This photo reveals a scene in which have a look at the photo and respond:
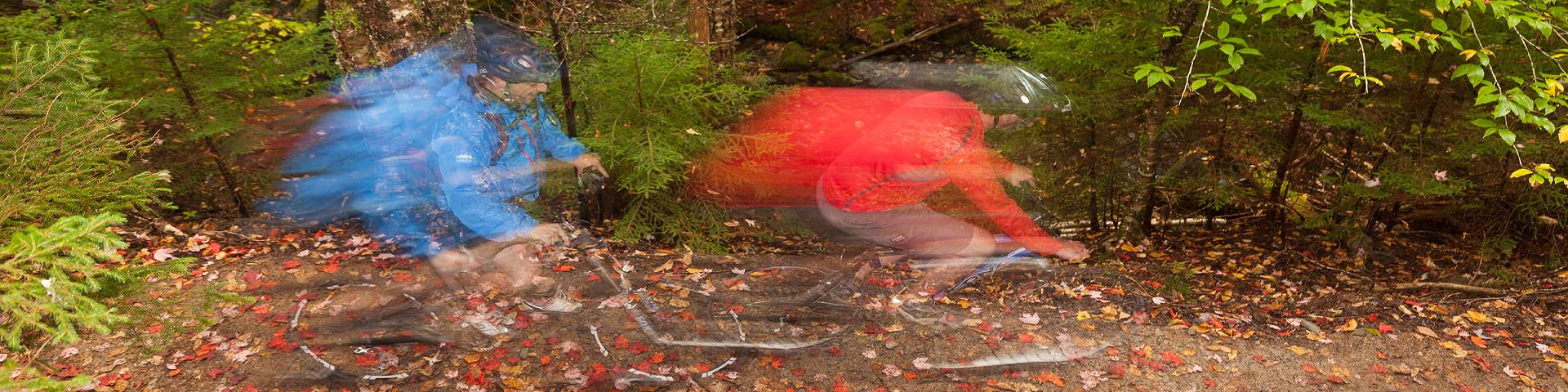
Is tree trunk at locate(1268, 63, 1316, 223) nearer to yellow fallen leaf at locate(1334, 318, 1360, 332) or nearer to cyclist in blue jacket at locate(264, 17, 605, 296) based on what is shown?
yellow fallen leaf at locate(1334, 318, 1360, 332)

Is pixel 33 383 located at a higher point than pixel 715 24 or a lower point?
higher

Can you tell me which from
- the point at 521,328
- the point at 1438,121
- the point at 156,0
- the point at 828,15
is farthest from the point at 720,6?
the point at 828,15

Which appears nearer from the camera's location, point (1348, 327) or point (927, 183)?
point (1348, 327)

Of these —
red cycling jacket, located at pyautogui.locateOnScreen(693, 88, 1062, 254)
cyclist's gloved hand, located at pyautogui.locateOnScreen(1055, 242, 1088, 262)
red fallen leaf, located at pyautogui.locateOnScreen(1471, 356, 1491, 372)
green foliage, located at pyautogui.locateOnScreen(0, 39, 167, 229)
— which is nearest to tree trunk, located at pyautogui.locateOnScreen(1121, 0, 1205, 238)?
cyclist's gloved hand, located at pyautogui.locateOnScreen(1055, 242, 1088, 262)

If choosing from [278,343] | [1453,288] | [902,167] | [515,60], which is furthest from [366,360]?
[1453,288]

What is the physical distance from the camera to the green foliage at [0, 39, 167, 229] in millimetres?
2123

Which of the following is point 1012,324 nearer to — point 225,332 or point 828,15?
point 225,332

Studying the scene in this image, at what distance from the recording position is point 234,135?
5188 millimetres

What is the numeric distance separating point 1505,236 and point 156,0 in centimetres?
836

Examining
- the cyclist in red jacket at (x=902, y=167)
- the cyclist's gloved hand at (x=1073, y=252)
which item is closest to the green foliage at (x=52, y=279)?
the cyclist in red jacket at (x=902, y=167)

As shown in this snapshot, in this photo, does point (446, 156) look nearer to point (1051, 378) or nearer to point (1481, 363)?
point (1051, 378)

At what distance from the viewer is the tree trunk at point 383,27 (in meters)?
5.38

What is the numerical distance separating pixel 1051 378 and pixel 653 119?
2.91m

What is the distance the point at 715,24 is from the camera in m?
6.34
